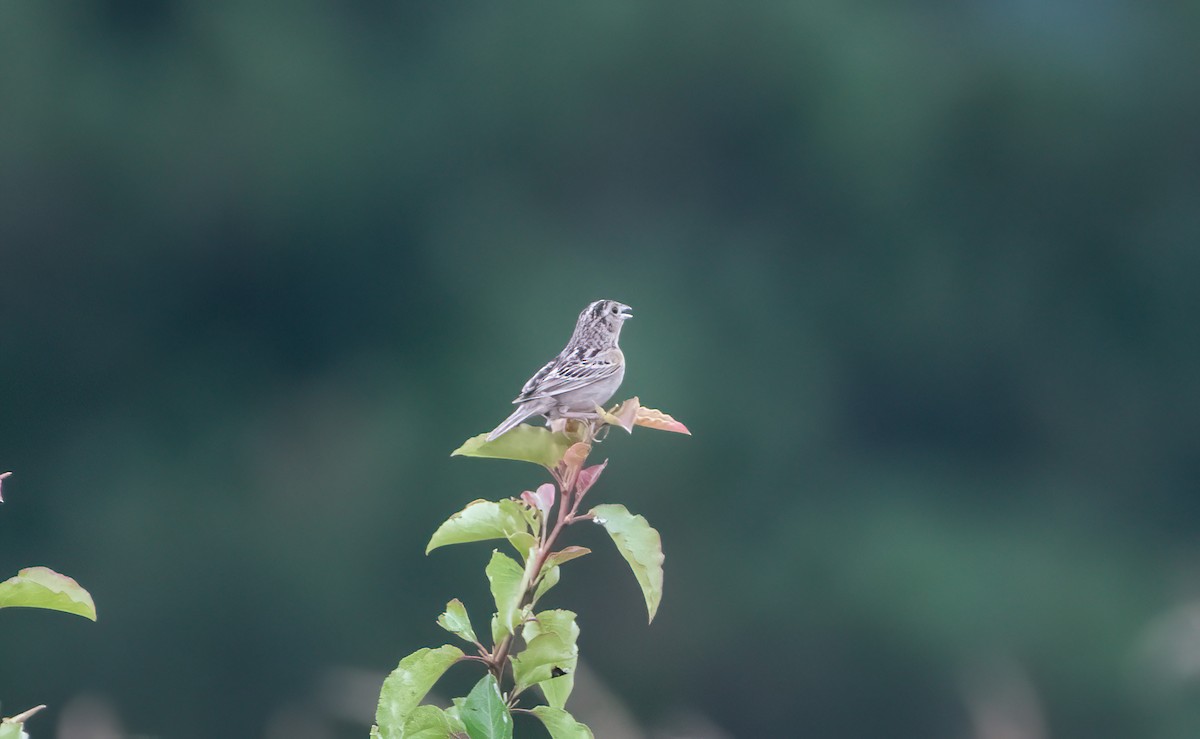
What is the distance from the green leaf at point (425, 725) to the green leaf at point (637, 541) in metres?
0.23

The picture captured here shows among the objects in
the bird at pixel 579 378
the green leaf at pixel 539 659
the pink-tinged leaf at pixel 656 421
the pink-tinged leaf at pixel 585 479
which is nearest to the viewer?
the green leaf at pixel 539 659

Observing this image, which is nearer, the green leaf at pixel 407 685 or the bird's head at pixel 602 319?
the green leaf at pixel 407 685

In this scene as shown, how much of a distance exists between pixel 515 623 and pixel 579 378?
4.16 ft

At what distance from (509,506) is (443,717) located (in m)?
0.22

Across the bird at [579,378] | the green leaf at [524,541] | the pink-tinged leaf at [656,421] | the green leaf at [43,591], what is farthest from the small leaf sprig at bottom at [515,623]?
the bird at [579,378]

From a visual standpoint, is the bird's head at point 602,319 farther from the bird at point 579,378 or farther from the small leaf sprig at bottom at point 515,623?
the small leaf sprig at bottom at point 515,623

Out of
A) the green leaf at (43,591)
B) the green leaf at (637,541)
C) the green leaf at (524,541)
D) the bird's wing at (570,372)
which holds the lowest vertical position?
the green leaf at (43,591)

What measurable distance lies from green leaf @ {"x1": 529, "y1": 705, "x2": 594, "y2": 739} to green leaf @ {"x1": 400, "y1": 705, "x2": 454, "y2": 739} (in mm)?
94

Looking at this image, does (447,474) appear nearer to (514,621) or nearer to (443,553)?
(443,553)

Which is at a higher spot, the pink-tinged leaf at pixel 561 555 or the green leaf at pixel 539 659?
the pink-tinged leaf at pixel 561 555

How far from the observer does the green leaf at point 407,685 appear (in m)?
1.65

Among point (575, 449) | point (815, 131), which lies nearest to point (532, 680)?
point (575, 449)

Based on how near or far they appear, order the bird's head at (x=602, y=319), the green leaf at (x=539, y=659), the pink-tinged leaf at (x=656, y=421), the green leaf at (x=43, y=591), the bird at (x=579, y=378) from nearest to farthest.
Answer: the green leaf at (x=43, y=591), the green leaf at (x=539, y=659), the pink-tinged leaf at (x=656, y=421), the bird at (x=579, y=378), the bird's head at (x=602, y=319)

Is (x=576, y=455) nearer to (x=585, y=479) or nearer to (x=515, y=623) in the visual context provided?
(x=585, y=479)
